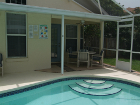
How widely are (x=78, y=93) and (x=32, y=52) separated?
320 centimetres

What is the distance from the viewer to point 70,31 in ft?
31.5

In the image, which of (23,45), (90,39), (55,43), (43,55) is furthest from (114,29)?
(23,45)

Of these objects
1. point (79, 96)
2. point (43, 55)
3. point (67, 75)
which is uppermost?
point (43, 55)

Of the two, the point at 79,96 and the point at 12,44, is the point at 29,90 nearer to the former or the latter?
the point at 79,96

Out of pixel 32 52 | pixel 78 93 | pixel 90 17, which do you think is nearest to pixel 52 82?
pixel 78 93

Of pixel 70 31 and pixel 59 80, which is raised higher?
pixel 70 31

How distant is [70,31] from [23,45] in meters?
3.73

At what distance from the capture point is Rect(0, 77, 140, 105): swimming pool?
14.1ft

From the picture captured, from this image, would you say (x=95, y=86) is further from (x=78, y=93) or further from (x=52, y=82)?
(x=52, y=82)

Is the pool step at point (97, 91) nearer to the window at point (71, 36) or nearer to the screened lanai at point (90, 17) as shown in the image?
the screened lanai at point (90, 17)

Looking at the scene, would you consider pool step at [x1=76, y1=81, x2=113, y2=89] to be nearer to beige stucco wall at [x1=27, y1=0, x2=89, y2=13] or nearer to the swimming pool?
the swimming pool

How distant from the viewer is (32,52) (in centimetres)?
696

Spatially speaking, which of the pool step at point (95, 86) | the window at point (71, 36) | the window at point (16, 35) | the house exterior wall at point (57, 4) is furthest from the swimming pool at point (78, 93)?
the house exterior wall at point (57, 4)

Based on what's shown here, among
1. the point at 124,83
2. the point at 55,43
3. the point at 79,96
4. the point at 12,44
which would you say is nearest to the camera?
the point at 79,96
